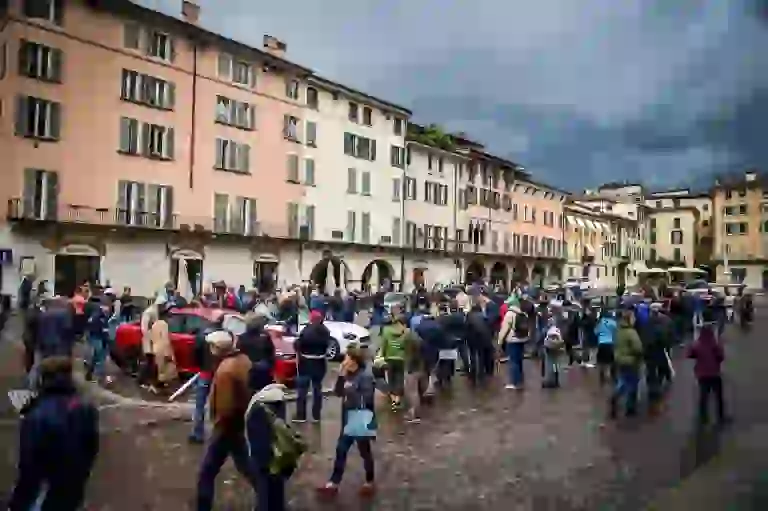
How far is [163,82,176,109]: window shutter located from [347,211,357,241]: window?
50.5ft

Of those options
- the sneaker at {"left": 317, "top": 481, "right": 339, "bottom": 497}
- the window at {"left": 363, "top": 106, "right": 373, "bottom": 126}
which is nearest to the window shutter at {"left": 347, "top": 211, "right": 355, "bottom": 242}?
the window at {"left": 363, "top": 106, "right": 373, "bottom": 126}

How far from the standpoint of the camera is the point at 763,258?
9164 millimetres

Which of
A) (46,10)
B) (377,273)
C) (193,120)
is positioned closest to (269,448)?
(46,10)

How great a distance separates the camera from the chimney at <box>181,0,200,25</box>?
4369cm

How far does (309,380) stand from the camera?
520 inches

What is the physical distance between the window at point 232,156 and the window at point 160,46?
513 cm

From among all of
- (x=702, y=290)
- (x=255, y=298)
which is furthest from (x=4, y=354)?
(x=702, y=290)

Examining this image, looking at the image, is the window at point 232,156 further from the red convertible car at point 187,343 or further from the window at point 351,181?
the red convertible car at point 187,343

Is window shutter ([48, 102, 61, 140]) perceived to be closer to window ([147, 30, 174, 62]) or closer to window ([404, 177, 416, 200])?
window ([147, 30, 174, 62])

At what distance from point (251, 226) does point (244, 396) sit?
39172mm

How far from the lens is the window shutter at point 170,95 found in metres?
41.2

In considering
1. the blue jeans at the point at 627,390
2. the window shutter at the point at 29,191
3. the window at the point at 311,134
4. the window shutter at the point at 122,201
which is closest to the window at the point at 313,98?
the window at the point at 311,134

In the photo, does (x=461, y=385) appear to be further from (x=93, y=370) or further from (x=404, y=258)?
(x=404, y=258)

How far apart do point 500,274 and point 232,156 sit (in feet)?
112
